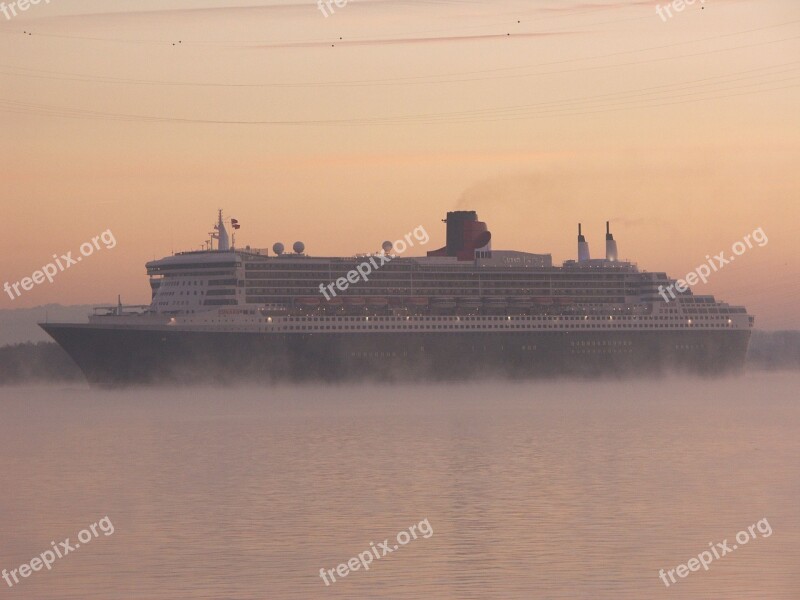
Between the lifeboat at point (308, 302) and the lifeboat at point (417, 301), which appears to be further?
the lifeboat at point (417, 301)

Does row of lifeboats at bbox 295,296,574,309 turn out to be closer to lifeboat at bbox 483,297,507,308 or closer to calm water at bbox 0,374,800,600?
lifeboat at bbox 483,297,507,308

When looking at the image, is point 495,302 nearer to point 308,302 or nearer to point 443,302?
point 443,302

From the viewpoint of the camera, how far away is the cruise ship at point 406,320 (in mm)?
108875

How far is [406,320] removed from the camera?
4626 inches

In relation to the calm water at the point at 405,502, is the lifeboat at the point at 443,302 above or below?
above

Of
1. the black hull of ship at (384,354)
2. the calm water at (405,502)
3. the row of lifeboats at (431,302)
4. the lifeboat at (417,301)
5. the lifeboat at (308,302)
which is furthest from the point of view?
the lifeboat at (417,301)

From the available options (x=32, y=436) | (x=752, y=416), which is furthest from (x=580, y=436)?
(x=32, y=436)

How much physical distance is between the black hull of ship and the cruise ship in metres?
0.11

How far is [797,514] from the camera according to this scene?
38.6 meters

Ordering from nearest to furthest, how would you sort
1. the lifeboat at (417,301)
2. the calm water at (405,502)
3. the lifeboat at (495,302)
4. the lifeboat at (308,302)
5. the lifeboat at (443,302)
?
the calm water at (405,502), the lifeboat at (308,302), the lifeboat at (417,301), the lifeboat at (443,302), the lifeboat at (495,302)

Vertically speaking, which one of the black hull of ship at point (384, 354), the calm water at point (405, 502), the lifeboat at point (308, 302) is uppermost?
the lifeboat at point (308, 302)

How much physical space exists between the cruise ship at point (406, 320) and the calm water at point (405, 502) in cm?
2787

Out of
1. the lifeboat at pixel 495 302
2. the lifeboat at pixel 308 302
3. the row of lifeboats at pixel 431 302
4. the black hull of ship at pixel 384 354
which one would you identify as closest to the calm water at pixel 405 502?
the black hull of ship at pixel 384 354

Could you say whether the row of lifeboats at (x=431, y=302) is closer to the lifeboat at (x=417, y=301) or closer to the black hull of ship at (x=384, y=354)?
the lifeboat at (x=417, y=301)
